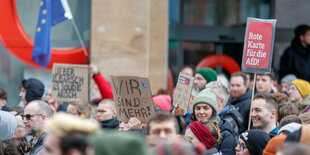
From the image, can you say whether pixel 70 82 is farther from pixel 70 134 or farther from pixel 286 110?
pixel 70 134

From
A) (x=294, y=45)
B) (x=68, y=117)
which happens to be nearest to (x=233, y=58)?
(x=294, y=45)

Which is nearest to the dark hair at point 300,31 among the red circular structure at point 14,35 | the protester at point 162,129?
the red circular structure at point 14,35

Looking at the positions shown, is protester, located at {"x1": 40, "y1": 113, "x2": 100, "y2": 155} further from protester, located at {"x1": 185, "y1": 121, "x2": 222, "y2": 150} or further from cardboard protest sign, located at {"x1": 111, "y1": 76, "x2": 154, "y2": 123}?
cardboard protest sign, located at {"x1": 111, "y1": 76, "x2": 154, "y2": 123}

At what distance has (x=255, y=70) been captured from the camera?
6.86 meters

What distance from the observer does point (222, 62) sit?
13.9 metres

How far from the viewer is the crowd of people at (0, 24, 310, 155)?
3105 millimetres

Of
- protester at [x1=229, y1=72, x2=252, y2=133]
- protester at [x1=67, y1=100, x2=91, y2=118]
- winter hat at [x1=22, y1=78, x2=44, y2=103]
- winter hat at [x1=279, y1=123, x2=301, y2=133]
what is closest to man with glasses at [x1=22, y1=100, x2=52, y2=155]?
protester at [x1=67, y1=100, x2=91, y2=118]

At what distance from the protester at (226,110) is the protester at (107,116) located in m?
1.34

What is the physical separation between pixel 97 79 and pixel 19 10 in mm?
3264

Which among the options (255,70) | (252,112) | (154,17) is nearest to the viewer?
(252,112)

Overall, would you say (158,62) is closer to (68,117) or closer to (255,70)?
(255,70)

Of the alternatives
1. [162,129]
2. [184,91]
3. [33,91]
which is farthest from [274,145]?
[33,91]

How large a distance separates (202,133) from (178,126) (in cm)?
67

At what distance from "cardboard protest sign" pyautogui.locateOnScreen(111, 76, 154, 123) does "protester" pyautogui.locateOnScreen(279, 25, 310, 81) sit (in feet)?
21.2
